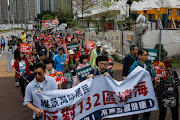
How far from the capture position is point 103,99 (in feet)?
15.0

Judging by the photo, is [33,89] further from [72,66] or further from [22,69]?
[22,69]

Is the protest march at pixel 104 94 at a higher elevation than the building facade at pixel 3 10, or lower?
lower

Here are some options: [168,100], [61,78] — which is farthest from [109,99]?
[61,78]

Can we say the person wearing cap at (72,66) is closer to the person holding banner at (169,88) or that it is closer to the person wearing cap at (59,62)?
the person wearing cap at (59,62)

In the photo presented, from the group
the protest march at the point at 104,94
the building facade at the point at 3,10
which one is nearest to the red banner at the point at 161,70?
the protest march at the point at 104,94

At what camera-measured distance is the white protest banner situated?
411 centimetres

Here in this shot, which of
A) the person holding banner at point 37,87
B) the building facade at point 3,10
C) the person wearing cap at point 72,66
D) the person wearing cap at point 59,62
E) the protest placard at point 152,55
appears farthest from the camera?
the building facade at point 3,10

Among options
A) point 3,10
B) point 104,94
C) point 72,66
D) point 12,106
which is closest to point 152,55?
point 104,94

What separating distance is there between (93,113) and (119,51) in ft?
41.1

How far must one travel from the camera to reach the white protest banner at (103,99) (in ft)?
13.5

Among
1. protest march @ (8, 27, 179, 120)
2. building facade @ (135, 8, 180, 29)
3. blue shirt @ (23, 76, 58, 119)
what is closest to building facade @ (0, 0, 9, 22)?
building facade @ (135, 8, 180, 29)

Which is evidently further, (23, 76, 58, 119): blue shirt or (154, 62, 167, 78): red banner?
(154, 62, 167, 78): red banner

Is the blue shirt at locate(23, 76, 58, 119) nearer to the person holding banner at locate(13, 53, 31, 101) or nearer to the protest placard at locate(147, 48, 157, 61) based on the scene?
the protest placard at locate(147, 48, 157, 61)

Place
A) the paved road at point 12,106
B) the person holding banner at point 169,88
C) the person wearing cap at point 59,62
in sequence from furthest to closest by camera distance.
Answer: the person wearing cap at point 59,62, the paved road at point 12,106, the person holding banner at point 169,88
